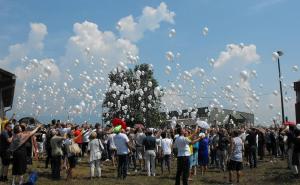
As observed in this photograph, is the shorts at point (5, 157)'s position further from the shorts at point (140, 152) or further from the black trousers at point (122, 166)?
the shorts at point (140, 152)

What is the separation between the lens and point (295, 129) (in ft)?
51.4

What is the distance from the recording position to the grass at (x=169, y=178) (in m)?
15.3

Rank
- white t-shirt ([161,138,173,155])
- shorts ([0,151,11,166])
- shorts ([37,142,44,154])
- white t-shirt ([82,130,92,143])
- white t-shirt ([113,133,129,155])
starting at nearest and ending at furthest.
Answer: shorts ([0,151,11,166]) < white t-shirt ([113,133,129,155]) < white t-shirt ([161,138,173,155]) < white t-shirt ([82,130,92,143]) < shorts ([37,142,44,154])

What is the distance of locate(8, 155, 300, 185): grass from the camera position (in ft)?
50.3

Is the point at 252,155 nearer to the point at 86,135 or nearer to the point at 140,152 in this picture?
the point at 140,152

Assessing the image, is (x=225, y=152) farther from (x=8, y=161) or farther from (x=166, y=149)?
(x=8, y=161)

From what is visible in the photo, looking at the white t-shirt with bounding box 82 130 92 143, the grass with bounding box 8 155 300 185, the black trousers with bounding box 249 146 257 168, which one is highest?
the white t-shirt with bounding box 82 130 92 143

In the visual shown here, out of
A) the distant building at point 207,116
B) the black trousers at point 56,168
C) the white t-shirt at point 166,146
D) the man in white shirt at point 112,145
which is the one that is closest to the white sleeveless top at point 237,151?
the white t-shirt at point 166,146

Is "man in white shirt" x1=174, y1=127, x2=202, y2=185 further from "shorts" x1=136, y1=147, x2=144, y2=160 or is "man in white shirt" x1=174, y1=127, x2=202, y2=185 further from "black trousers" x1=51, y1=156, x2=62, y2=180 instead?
"shorts" x1=136, y1=147, x2=144, y2=160

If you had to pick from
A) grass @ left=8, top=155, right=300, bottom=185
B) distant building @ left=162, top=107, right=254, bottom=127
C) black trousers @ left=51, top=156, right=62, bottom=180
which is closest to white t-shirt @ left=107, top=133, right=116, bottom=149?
grass @ left=8, top=155, right=300, bottom=185

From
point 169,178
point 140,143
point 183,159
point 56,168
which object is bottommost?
point 169,178

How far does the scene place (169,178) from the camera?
16953 millimetres

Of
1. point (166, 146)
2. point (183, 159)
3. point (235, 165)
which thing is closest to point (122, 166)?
point (166, 146)

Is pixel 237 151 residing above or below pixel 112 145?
below
